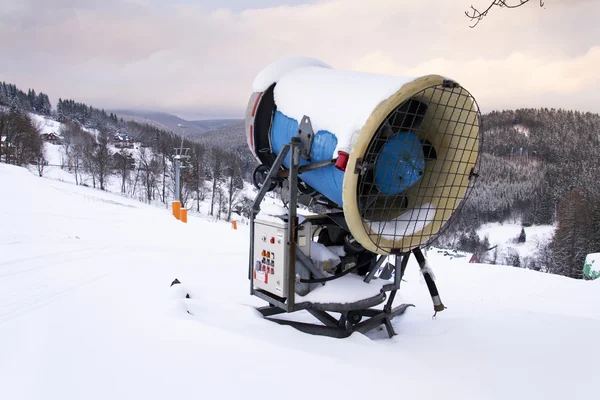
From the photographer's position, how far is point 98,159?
51250mm

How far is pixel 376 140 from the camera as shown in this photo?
9.52 feet

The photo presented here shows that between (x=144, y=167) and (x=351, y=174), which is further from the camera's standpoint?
(x=144, y=167)

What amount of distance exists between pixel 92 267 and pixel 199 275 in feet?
4.85

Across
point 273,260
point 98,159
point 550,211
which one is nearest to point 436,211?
point 273,260

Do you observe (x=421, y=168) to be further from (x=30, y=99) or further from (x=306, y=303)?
(x=30, y=99)

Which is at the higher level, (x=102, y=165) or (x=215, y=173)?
(x=102, y=165)

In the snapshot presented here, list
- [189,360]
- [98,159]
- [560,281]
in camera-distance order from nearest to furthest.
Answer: [189,360] → [560,281] → [98,159]

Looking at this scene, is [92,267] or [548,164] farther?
[548,164]

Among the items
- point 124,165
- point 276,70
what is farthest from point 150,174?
point 276,70

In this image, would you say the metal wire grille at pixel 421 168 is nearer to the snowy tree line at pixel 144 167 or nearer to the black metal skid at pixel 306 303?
the black metal skid at pixel 306 303

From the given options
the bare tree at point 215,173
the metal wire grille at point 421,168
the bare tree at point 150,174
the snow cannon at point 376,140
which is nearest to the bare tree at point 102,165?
the bare tree at point 150,174

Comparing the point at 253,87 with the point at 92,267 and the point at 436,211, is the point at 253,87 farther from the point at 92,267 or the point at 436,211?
the point at 92,267

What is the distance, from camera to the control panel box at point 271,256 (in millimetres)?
3314

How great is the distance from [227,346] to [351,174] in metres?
1.45
